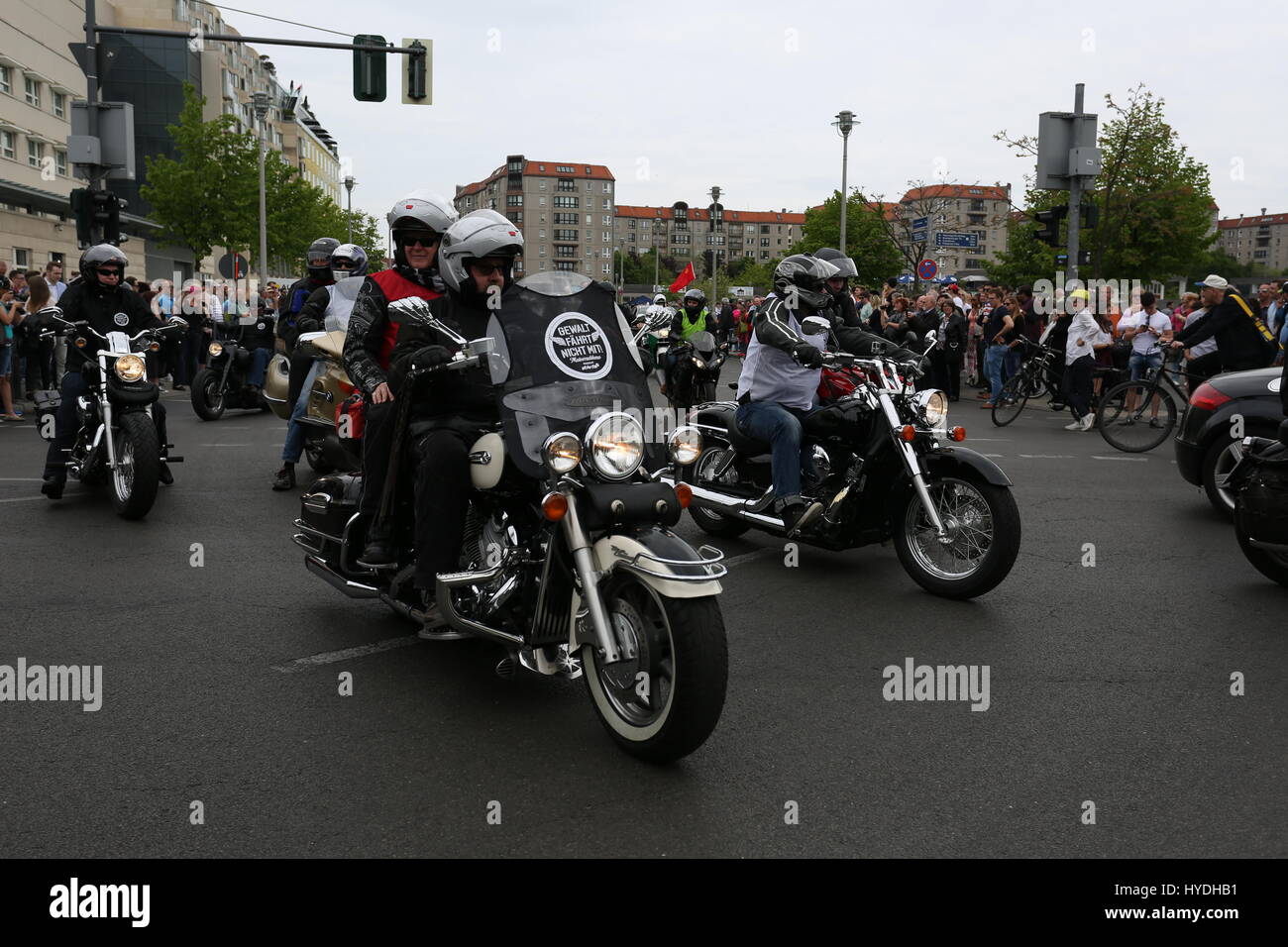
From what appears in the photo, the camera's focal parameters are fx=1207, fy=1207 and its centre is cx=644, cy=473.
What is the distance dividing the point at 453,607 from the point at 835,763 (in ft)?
4.94

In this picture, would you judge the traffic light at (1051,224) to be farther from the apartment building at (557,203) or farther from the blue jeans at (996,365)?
the apartment building at (557,203)

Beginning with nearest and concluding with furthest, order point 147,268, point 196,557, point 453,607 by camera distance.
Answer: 1. point 453,607
2. point 196,557
3. point 147,268

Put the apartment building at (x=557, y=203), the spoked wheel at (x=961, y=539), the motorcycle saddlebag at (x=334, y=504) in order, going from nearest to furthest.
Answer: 1. the motorcycle saddlebag at (x=334, y=504)
2. the spoked wheel at (x=961, y=539)
3. the apartment building at (x=557, y=203)

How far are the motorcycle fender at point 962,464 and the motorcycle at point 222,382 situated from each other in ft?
38.6

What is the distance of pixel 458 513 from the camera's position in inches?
178

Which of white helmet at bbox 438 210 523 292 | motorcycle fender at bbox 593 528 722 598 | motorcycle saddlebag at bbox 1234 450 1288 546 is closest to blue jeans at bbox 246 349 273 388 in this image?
white helmet at bbox 438 210 523 292

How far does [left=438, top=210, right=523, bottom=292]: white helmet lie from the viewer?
182 inches

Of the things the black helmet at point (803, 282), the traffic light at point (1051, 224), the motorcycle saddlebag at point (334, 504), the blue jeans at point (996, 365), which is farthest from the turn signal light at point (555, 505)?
the blue jeans at point (996, 365)

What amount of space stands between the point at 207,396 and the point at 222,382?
1.18 feet

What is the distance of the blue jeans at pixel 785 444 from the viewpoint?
7.16 m

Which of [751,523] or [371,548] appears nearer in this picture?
[371,548]

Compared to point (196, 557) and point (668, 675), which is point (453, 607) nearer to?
point (668, 675)

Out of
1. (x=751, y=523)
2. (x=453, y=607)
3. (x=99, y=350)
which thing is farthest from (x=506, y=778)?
(x=99, y=350)

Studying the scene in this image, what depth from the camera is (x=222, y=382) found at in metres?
16.1
